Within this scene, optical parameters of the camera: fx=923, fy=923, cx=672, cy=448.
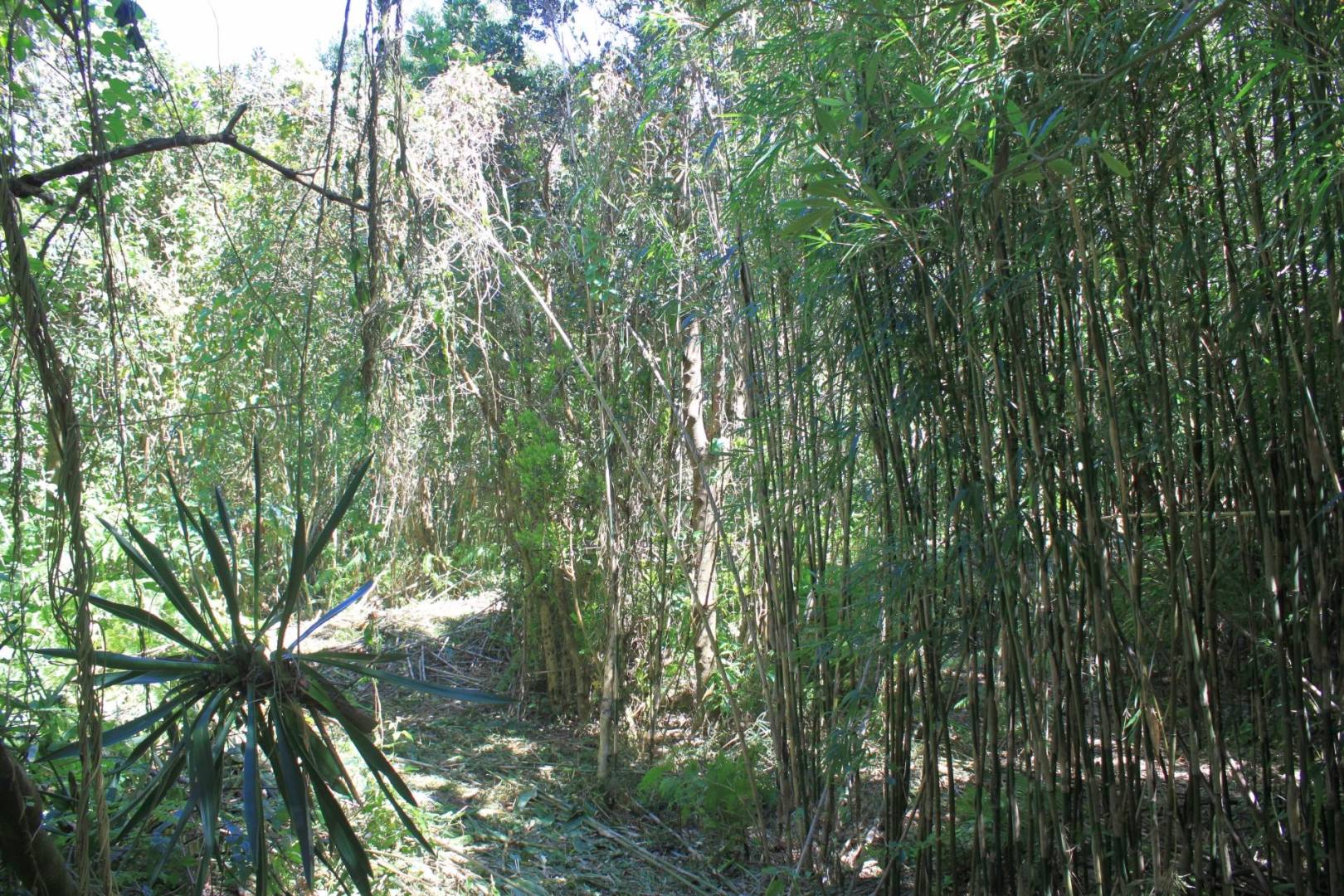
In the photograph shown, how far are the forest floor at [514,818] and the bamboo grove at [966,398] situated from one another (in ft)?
0.68

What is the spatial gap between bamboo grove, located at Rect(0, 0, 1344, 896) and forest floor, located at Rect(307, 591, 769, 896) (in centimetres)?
21

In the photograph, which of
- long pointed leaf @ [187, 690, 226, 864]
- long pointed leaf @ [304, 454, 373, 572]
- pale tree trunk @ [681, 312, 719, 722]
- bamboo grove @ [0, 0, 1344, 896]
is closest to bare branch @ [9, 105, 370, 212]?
bamboo grove @ [0, 0, 1344, 896]

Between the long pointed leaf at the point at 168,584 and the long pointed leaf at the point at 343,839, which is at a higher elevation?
the long pointed leaf at the point at 168,584

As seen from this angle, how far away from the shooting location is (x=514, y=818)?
3.31m

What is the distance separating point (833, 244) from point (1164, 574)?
3.39 ft

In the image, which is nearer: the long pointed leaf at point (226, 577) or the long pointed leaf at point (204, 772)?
the long pointed leaf at point (204, 772)

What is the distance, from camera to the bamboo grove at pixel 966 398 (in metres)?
1.61

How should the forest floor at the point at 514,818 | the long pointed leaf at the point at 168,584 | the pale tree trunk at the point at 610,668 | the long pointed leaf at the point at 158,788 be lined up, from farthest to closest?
the pale tree trunk at the point at 610,668, the forest floor at the point at 514,818, the long pointed leaf at the point at 168,584, the long pointed leaf at the point at 158,788

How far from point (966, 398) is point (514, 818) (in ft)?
7.54

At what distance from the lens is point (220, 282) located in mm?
5820

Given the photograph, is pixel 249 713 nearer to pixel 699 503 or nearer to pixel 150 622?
pixel 150 622

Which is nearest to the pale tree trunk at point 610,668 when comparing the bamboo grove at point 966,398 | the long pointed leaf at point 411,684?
the bamboo grove at point 966,398

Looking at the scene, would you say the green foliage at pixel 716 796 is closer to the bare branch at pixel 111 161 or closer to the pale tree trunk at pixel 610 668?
the pale tree trunk at pixel 610 668

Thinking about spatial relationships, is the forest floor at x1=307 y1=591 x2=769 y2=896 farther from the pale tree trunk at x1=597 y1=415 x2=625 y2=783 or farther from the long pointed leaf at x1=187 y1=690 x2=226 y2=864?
the long pointed leaf at x1=187 y1=690 x2=226 y2=864
